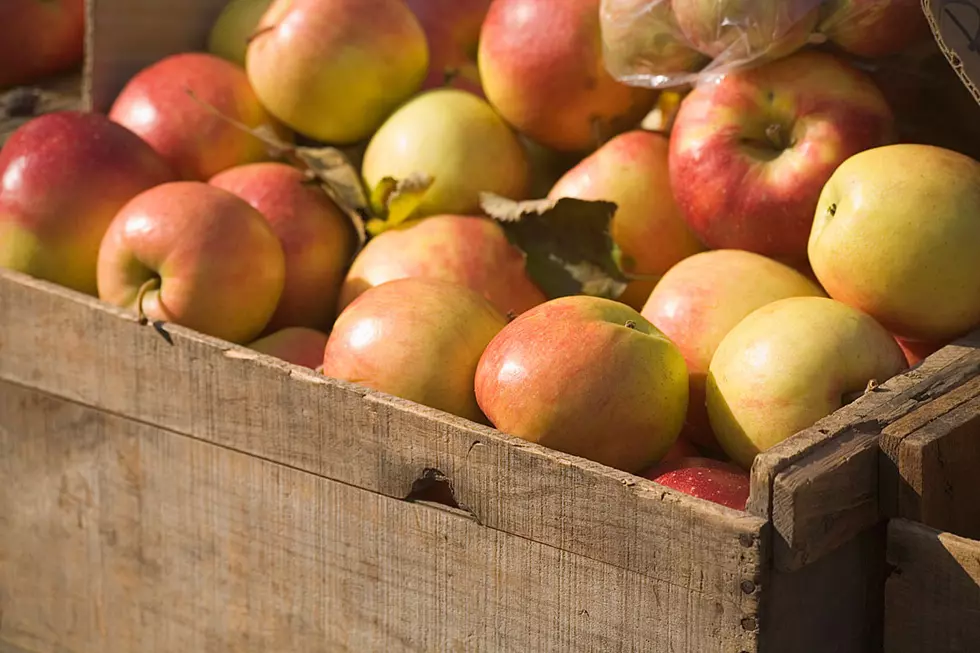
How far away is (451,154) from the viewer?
168cm

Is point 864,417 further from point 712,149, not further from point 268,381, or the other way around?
point 268,381

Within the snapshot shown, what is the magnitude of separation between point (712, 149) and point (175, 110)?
32.5 inches

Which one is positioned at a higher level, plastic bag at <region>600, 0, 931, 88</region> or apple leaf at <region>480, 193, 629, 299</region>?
plastic bag at <region>600, 0, 931, 88</region>

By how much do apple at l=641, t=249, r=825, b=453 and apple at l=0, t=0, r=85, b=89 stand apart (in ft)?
4.82

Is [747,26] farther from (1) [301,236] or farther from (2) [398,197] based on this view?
(1) [301,236]

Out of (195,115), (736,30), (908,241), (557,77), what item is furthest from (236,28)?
(908,241)

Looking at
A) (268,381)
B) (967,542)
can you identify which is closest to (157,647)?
(268,381)

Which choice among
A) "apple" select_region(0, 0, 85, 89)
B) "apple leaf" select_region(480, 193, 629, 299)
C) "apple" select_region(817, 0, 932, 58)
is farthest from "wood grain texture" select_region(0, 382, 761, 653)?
"apple" select_region(0, 0, 85, 89)

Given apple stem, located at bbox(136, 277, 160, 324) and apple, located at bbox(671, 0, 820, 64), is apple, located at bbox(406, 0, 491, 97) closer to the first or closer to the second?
apple, located at bbox(671, 0, 820, 64)

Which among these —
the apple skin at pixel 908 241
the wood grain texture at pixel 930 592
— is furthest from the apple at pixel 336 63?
the wood grain texture at pixel 930 592

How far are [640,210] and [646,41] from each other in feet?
0.70

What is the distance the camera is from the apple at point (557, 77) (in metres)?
1.63

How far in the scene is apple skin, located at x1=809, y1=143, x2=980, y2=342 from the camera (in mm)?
1224

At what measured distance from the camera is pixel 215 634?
1376 mm
